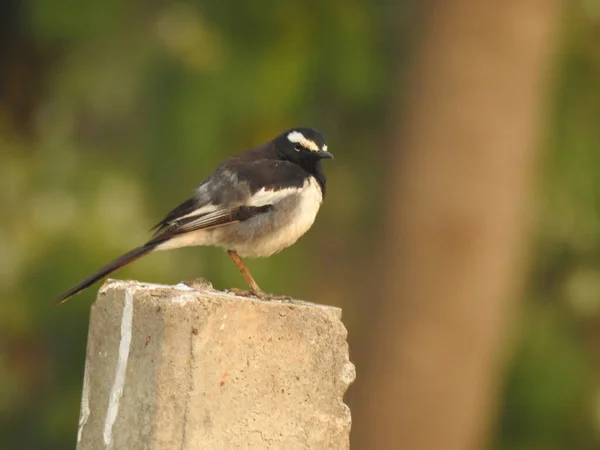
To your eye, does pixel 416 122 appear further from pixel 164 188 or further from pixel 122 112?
pixel 122 112

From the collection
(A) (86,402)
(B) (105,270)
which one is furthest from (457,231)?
(A) (86,402)

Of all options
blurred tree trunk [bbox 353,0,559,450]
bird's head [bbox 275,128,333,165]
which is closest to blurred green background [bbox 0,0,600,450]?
blurred tree trunk [bbox 353,0,559,450]

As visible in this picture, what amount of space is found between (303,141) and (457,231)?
4.22m

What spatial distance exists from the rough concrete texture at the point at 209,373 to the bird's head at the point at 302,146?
1.55m

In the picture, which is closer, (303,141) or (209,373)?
(209,373)

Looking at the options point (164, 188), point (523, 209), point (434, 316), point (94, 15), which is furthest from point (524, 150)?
point (94, 15)

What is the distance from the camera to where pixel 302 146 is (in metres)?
5.63

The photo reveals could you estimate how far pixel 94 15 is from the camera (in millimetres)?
10531

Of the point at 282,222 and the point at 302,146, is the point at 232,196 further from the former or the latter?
the point at 302,146

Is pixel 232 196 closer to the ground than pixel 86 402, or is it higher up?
higher up

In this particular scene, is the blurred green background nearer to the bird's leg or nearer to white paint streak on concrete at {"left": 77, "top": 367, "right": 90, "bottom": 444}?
the bird's leg

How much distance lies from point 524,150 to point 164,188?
2.80 m

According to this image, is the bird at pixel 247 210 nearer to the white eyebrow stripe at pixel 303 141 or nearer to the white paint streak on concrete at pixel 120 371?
the white eyebrow stripe at pixel 303 141

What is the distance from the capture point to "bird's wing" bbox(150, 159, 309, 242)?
512 centimetres
